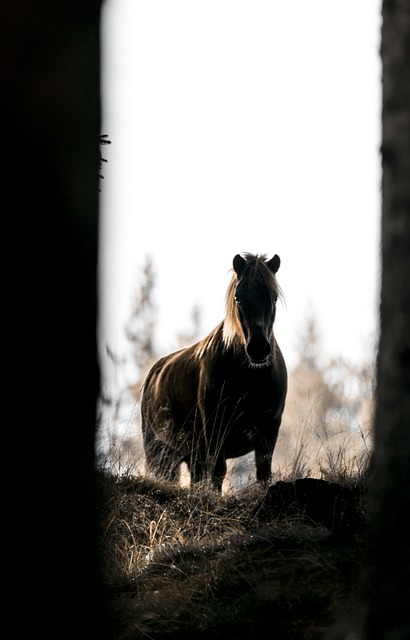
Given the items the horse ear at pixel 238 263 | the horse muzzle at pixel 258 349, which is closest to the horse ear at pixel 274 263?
the horse ear at pixel 238 263

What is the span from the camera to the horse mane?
813 centimetres

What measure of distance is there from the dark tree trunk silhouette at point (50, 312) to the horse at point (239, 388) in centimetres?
417

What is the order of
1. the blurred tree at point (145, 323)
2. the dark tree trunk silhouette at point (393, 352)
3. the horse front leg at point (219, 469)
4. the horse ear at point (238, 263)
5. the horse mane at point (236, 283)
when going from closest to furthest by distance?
the dark tree trunk silhouette at point (393, 352) < the horse front leg at point (219, 469) < the horse mane at point (236, 283) < the horse ear at point (238, 263) < the blurred tree at point (145, 323)

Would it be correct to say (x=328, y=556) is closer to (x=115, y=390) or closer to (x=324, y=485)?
(x=324, y=485)

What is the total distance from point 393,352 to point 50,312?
1373 millimetres

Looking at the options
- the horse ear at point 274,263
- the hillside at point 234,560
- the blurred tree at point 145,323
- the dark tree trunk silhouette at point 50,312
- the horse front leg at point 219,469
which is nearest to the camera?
the dark tree trunk silhouette at point 50,312

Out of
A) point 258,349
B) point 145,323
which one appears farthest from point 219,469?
point 145,323

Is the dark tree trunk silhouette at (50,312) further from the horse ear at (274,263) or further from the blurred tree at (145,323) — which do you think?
the blurred tree at (145,323)

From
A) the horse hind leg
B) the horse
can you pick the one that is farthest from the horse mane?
the horse hind leg

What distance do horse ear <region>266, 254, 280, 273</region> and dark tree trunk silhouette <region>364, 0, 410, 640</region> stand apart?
5.73m

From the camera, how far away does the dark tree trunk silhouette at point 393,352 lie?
261 cm

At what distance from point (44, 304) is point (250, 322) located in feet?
15.3

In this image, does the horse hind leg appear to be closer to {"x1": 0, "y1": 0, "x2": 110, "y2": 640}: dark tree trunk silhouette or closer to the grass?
the grass

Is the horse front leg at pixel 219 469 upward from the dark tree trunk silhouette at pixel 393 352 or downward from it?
downward
